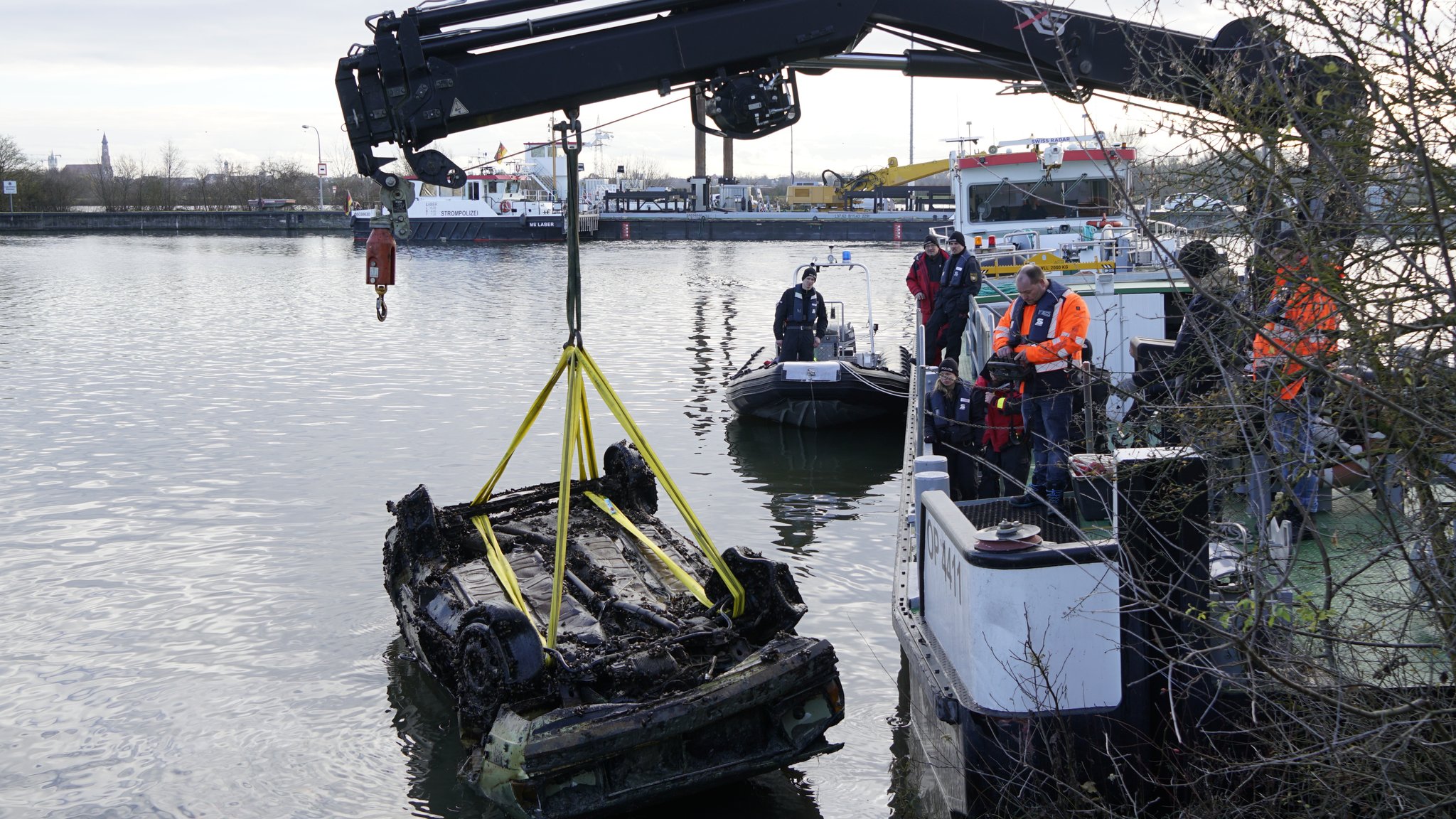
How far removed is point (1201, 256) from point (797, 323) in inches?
449

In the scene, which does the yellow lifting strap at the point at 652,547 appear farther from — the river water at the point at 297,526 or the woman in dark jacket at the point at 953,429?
the woman in dark jacket at the point at 953,429

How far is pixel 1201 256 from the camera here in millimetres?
5043

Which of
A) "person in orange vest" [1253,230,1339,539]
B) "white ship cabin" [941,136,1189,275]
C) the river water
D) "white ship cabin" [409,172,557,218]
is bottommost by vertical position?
the river water

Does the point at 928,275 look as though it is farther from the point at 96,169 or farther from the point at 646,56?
the point at 96,169

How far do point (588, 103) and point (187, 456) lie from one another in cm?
1105

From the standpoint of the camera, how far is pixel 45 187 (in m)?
86.4

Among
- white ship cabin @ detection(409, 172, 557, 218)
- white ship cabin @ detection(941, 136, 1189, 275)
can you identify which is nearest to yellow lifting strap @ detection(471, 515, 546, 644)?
white ship cabin @ detection(941, 136, 1189, 275)

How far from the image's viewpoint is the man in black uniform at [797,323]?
16.3 m

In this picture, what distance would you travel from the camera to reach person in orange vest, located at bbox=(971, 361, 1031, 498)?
26.6 ft

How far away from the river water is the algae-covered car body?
866 mm

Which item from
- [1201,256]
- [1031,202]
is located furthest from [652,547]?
[1031,202]

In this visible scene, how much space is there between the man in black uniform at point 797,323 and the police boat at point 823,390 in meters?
0.20

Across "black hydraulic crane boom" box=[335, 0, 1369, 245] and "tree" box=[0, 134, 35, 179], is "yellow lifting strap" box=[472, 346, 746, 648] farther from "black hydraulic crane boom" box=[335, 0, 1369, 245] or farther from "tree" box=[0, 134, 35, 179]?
"tree" box=[0, 134, 35, 179]

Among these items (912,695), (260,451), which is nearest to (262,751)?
(912,695)
